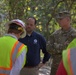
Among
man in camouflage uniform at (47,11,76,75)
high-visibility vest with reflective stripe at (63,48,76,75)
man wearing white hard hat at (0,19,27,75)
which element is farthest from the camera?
man in camouflage uniform at (47,11,76,75)

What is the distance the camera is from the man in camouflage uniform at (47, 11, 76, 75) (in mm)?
5348

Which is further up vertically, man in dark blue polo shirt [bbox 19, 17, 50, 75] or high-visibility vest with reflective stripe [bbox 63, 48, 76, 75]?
high-visibility vest with reflective stripe [bbox 63, 48, 76, 75]

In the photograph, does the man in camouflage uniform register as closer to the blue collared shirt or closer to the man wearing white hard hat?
the blue collared shirt

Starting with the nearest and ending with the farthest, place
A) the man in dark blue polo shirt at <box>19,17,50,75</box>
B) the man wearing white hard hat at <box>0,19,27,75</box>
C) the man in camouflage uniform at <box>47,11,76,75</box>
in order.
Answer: the man wearing white hard hat at <box>0,19,27,75</box> < the man in camouflage uniform at <box>47,11,76,75</box> < the man in dark blue polo shirt at <box>19,17,50,75</box>

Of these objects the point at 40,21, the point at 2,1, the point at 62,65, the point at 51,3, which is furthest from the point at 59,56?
the point at 2,1

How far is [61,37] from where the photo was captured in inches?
219

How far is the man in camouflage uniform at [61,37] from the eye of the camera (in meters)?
5.35

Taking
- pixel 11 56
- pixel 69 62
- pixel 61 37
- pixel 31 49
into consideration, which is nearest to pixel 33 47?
pixel 31 49

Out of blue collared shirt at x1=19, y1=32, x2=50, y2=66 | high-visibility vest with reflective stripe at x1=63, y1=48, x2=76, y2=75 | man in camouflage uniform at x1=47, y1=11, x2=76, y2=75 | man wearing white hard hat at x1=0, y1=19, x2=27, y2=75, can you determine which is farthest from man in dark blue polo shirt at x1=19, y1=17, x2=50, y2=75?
high-visibility vest with reflective stripe at x1=63, y1=48, x2=76, y2=75

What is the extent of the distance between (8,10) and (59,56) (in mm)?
7991

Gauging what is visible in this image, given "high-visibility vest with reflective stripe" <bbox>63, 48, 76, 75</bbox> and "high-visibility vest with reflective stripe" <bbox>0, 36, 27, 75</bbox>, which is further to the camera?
"high-visibility vest with reflective stripe" <bbox>0, 36, 27, 75</bbox>

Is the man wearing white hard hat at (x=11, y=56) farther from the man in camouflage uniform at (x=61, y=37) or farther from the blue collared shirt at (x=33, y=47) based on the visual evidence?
the blue collared shirt at (x=33, y=47)

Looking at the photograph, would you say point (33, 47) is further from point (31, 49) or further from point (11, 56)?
point (11, 56)

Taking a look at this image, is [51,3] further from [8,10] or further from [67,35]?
[67,35]
